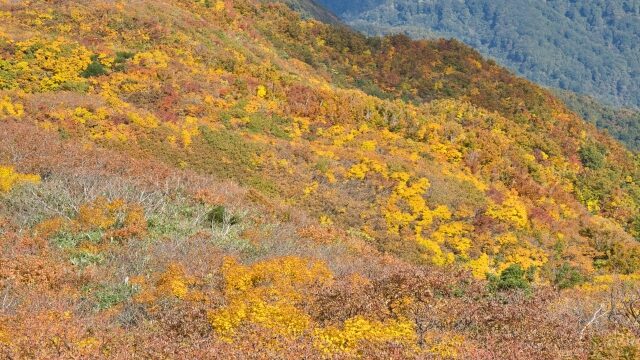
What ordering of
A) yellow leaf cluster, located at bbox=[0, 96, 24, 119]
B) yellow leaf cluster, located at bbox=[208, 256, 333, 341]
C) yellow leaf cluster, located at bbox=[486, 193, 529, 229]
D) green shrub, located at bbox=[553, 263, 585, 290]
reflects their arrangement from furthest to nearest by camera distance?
yellow leaf cluster, located at bbox=[486, 193, 529, 229], yellow leaf cluster, located at bbox=[0, 96, 24, 119], green shrub, located at bbox=[553, 263, 585, 290], yellow leaf cluster, located at bbox=[208, 256, 333, 341]

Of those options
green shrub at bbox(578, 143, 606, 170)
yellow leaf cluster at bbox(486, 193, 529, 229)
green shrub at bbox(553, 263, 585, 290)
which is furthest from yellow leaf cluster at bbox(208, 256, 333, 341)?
green shrub at bbox(578, 143, 606, 170)

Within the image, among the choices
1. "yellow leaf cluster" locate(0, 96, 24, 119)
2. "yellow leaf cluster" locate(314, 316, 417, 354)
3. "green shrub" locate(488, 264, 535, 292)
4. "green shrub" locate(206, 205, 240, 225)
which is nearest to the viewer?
"yellow leaf cluster" locate(314, 316, 417, 354)

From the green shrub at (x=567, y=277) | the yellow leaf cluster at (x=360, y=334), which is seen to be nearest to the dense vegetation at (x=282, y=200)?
the yellow leaf cluster at (x=360, y=334)

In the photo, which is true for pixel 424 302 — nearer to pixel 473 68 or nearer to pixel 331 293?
pixel 331 293

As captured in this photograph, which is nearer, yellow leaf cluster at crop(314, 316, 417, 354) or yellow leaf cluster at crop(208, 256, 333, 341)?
yellow leaf cluster at crop(314, 316, 417, 354)

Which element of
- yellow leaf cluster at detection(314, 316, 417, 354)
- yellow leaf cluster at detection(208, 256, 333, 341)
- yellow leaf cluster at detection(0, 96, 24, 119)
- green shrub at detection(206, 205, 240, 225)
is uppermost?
yellow leaf cluster at detection(314, 316, 417, 354)

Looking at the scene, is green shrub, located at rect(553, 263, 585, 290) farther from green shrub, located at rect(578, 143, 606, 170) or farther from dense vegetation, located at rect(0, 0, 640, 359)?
green shrub, located at rect(578, 143, 606, 170)

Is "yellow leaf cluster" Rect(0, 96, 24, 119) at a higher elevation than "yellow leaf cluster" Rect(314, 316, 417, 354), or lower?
lower

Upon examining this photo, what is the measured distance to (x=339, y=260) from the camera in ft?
60.9

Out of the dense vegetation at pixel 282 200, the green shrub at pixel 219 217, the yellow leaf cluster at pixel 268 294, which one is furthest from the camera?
the green shrub at pixel 219 217

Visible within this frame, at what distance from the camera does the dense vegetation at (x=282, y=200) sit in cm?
1143

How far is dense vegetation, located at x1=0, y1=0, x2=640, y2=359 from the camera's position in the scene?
37.5ft

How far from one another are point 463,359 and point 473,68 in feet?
172

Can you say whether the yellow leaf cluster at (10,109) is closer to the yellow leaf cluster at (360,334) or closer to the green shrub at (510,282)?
the green shrub at (510,282)
